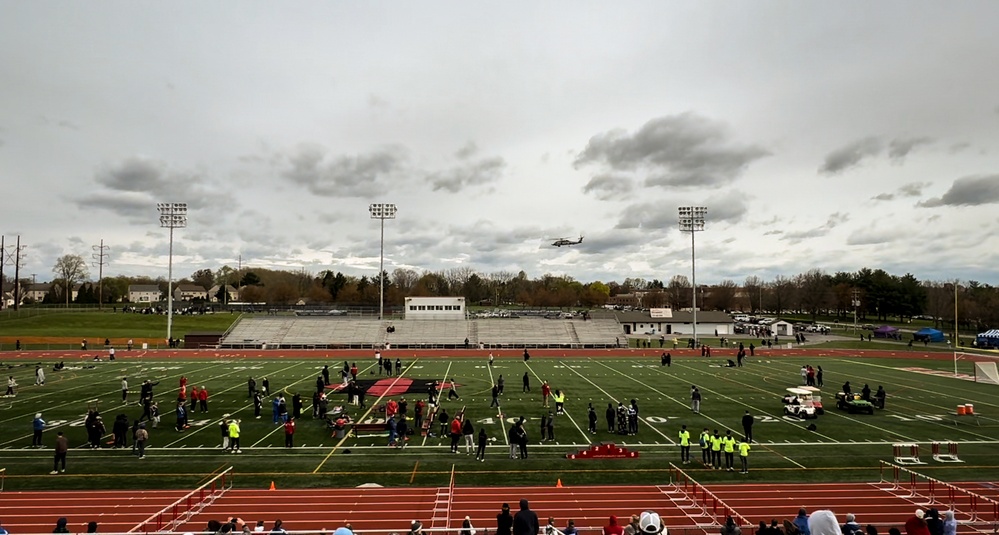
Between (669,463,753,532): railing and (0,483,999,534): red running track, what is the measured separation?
103 millimetres

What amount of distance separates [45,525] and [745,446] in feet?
58.9

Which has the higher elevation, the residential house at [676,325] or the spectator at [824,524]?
the spectator at [824,524]

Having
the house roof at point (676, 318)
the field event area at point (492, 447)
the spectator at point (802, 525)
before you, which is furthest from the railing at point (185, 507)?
the house roof at point (676, 318)

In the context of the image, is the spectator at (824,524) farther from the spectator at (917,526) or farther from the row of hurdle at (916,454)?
the row of hurdle at (916,454)

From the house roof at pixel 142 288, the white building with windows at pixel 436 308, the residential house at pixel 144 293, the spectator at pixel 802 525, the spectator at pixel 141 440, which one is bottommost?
the spectator at pixel 141 440

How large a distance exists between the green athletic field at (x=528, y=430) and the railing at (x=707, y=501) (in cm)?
72

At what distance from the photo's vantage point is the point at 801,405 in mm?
24984

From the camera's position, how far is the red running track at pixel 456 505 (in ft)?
41.8

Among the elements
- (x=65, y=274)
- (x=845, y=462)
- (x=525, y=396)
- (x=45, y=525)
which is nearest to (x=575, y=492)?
(x=845, y=462)

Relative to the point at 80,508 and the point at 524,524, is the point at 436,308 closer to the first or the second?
the point at 80,508

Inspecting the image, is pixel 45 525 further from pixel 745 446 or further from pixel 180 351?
pixel 180 351

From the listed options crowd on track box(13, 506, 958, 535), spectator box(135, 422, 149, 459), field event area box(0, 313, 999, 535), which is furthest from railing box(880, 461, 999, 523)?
spectator box(135, 422, 149, 459)

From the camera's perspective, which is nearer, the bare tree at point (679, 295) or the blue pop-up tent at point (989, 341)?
the blue pop-up tent at point (989, 341)

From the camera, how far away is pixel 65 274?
12875cm
